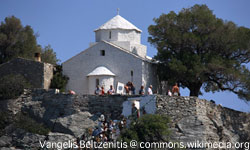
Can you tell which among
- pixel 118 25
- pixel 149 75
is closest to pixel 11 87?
pixel 149 75

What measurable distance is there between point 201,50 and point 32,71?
12.6m

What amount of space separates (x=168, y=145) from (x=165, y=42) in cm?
1106

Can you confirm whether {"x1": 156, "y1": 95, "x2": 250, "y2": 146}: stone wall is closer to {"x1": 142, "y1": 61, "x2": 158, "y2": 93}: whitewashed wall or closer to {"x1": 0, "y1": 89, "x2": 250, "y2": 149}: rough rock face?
{"x1": 0, "y1": 89, "x2": 250, "y2": 149}: rough rock face

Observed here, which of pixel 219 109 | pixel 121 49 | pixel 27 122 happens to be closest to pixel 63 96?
pixel 27 122

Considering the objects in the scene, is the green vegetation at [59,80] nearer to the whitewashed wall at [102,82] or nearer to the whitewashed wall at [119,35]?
the whitewashed wall at [102,82]

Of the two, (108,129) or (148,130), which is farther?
(108,129)

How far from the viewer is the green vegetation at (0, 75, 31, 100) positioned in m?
45.9

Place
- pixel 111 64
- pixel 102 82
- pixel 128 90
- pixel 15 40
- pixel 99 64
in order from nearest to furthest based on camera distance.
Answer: pixel 128 90
pixel 102 82
pixel 111 64
pixel 99 64
pixel 15 40

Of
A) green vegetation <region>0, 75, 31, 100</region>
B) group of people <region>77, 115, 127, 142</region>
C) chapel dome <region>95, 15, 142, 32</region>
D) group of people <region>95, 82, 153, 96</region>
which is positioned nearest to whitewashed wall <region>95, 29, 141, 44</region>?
chapel dome <region>95, 15, 142, 32</region>

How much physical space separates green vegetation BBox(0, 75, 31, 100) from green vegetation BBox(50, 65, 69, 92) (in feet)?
8.80

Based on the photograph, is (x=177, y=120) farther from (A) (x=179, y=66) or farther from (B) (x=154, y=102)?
(A) (x=179, y=66)

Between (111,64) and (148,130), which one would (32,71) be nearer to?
(111,64)

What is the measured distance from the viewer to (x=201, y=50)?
1946 inches

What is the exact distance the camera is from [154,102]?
1695 inches
